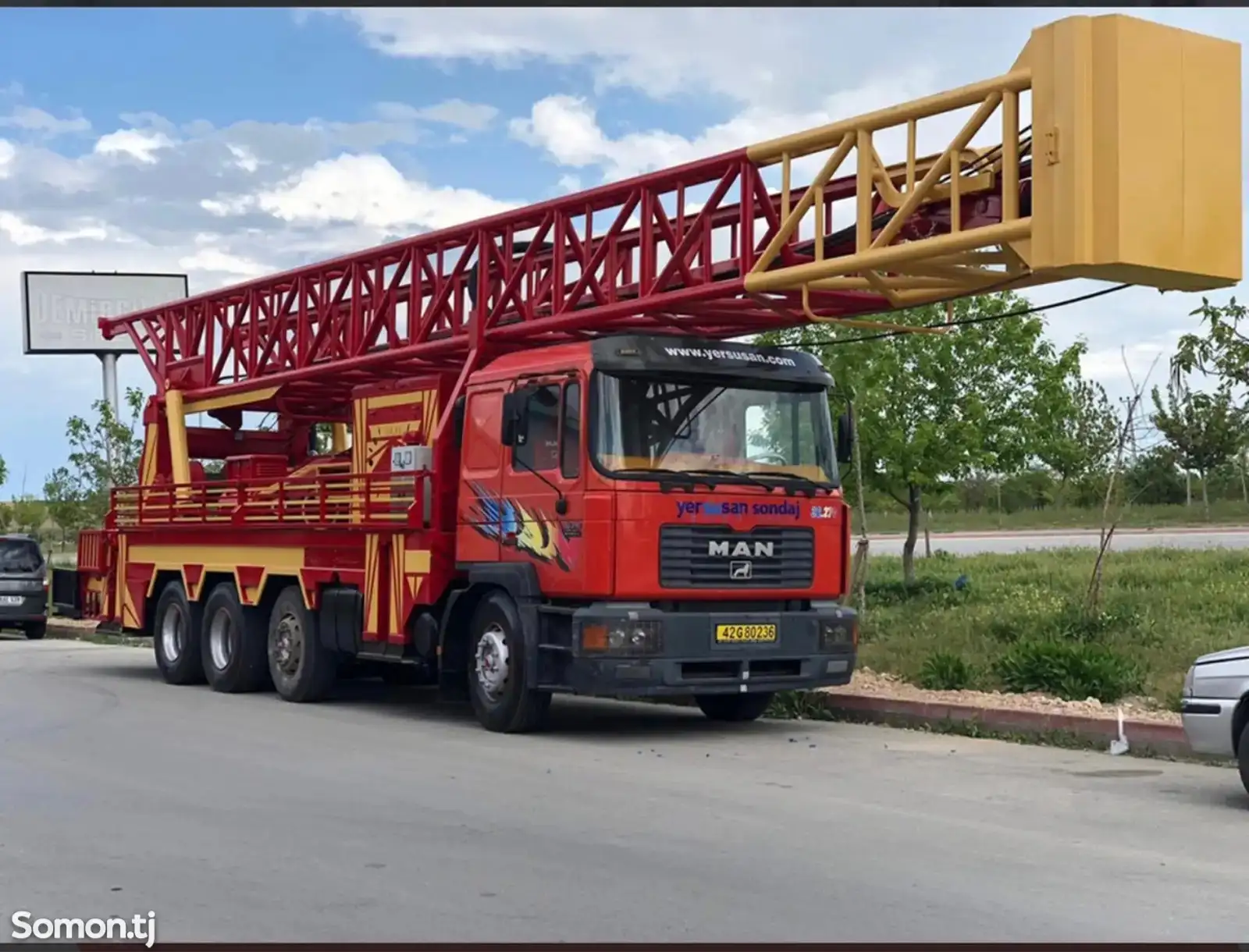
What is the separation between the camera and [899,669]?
1489 centimetres

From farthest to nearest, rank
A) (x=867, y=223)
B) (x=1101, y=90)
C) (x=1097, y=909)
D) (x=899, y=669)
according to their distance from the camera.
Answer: (x=899, y=669)
(x=867, y=223)
(x=1101, y=90)
(x=1097, y=909)

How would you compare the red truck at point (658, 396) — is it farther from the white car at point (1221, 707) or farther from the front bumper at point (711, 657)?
the white car at point (1221, 707)

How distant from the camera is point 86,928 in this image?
6547 mm

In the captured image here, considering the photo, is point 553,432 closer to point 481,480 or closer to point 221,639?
point 481,480

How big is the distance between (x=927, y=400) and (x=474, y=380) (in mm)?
8325

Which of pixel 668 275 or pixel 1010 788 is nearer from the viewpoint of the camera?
pixel 1010 788

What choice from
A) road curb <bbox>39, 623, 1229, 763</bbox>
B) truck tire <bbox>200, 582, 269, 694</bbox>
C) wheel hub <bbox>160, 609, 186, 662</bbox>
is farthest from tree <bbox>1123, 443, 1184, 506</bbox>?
wheel hub <bbox>160, 609, 186, 662</bbox>

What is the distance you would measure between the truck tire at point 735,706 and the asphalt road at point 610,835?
37 cm

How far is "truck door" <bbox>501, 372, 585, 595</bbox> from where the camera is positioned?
40.4 feet

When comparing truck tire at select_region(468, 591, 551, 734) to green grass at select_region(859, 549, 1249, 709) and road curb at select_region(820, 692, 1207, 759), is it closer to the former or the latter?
road curb at select_region(820, 692, 1207, 759)

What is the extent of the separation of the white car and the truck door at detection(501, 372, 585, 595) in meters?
4.55

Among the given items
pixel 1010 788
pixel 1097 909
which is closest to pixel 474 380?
pixel 1010 788

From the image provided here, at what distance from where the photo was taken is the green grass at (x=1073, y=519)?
1692 inches

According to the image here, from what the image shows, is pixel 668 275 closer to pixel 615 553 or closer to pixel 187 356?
pixel 615 553
